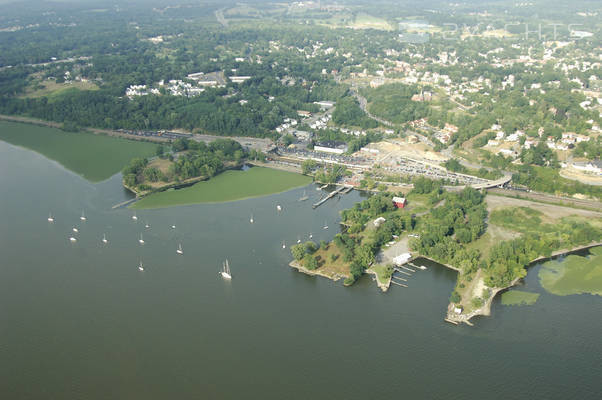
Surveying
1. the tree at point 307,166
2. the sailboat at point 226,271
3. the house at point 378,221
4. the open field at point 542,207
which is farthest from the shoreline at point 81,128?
the open field at point 542,207

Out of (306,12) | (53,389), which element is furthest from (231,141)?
(306,12)

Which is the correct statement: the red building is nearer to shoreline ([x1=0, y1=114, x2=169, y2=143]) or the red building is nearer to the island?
the island

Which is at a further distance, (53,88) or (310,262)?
(53,88)

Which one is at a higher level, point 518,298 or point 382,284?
point 382,284

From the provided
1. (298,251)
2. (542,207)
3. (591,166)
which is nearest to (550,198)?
(542,207)

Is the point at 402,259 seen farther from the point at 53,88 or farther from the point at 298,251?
the point at 53,88

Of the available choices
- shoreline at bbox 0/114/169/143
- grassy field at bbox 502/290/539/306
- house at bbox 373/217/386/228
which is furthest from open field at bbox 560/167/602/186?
shoreline at bbox 0/114/169/143
